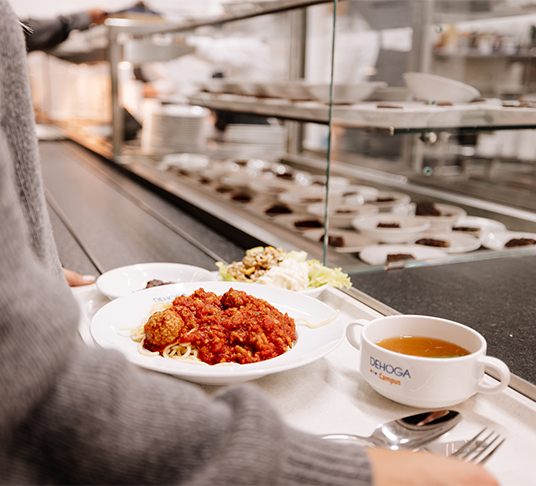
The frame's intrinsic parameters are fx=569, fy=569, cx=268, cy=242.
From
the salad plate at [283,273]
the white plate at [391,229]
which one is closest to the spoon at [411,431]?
the salad plate at [283,273]

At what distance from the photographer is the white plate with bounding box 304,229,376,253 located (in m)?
1.37

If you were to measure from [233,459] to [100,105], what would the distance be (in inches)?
154

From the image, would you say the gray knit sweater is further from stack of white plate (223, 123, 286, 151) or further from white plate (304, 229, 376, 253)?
stack of white plate (223, 123, 286, 151)

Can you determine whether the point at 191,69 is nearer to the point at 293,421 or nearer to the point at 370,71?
the point at 370,71

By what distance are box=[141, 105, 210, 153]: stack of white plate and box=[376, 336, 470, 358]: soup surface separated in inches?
94.6

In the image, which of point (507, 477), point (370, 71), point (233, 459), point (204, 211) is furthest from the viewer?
point (370, 71)

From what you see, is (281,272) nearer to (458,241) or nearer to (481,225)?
(458,241)

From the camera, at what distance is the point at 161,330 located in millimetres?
771

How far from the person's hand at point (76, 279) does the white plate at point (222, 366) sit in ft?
0.88

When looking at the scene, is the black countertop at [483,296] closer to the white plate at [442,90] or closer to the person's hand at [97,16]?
the white plate at [442,90]

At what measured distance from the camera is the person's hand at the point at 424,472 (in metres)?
0.49

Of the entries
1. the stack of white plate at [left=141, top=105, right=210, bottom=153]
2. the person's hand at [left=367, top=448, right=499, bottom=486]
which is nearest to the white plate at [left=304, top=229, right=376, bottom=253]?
the person's hand at [left=367, top=448, right=499, bottom=486]

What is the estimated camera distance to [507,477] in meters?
0.59

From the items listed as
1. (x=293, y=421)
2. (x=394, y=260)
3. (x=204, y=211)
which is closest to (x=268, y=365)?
(x=293, y=421)
